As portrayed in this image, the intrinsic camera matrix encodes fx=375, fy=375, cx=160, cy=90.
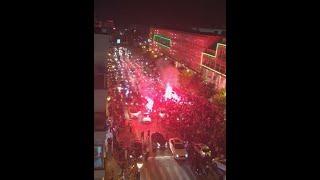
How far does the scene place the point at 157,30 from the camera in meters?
2.55

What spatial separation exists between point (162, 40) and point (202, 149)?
2.57 ft

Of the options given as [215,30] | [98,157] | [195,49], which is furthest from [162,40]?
[98,157]

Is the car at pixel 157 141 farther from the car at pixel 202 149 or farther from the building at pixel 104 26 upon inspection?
the building at pixel 104 26

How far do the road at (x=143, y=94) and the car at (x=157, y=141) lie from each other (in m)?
0.03

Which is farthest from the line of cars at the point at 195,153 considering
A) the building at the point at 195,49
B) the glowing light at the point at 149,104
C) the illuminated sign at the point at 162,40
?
the illuminated sign at the point at 162,40

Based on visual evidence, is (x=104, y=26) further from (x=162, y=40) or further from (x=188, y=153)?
(x=188, y=153)

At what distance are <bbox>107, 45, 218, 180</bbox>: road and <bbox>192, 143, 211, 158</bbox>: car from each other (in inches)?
3.9

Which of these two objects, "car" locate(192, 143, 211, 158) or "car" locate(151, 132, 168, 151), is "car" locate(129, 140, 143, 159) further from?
"car" locate(192, 143, 211, 158)

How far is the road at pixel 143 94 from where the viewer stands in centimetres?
246
